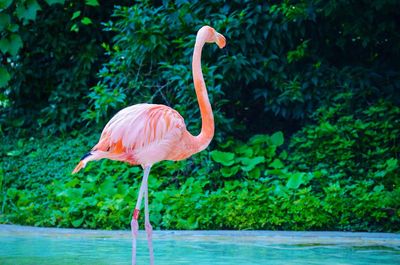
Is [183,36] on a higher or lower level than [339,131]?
higher

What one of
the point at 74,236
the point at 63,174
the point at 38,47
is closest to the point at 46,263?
the point at 74,236

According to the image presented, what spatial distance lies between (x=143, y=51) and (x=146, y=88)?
61 cm

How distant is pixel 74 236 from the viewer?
8617mm

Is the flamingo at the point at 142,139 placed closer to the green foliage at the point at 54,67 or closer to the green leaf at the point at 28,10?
the green leaf at the point at 28,10

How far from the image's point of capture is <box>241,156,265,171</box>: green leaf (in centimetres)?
1019

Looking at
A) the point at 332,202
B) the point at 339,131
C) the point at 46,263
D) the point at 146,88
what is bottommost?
the point at 46,263

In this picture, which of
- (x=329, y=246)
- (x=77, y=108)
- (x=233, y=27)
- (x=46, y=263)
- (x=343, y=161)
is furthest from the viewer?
(x=77, y=108)

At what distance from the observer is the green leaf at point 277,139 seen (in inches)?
428

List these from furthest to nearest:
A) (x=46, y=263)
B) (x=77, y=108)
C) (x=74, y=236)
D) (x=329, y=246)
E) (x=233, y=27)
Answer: (x=77, y=108) → (x=233, y=27) → (x=74, y=236) → (x=329, y=246) → (x=46, y=263)

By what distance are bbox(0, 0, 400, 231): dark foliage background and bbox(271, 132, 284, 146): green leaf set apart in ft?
0.09

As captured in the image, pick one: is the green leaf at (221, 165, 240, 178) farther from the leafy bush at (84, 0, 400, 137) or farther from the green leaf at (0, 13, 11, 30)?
the green leaf at (0, 13, 11, 30)

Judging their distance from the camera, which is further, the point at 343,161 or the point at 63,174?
the point at 63,174

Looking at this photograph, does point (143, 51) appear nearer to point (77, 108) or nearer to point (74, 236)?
point (77, 108)

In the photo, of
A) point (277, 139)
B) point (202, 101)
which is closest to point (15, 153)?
point (277, 139)
